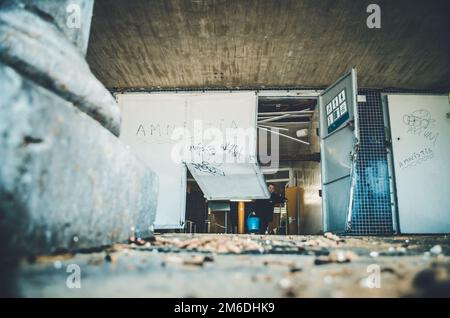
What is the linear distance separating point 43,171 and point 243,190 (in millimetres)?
5131

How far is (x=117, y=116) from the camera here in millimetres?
1871

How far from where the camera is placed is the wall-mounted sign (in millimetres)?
4919

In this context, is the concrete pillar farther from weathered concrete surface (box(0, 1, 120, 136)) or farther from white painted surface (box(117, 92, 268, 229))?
white painted surface (box(117, 92, 268, 229))

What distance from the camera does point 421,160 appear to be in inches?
226

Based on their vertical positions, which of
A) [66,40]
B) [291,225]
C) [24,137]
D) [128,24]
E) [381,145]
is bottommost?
[291,225]

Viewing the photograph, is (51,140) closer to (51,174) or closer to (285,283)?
(51,174)

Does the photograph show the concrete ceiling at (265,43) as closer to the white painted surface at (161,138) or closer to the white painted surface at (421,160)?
the white painted surface at (161,138)

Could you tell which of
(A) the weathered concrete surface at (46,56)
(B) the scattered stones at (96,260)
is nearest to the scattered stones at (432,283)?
(B) the scattered stones at (96,260)

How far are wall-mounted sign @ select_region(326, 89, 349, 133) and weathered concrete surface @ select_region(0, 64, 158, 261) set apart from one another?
4.13 m

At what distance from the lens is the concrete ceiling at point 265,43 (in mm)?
4191

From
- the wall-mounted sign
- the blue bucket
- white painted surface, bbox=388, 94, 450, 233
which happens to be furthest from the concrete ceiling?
the blue bucket

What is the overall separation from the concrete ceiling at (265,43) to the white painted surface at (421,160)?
48cm
